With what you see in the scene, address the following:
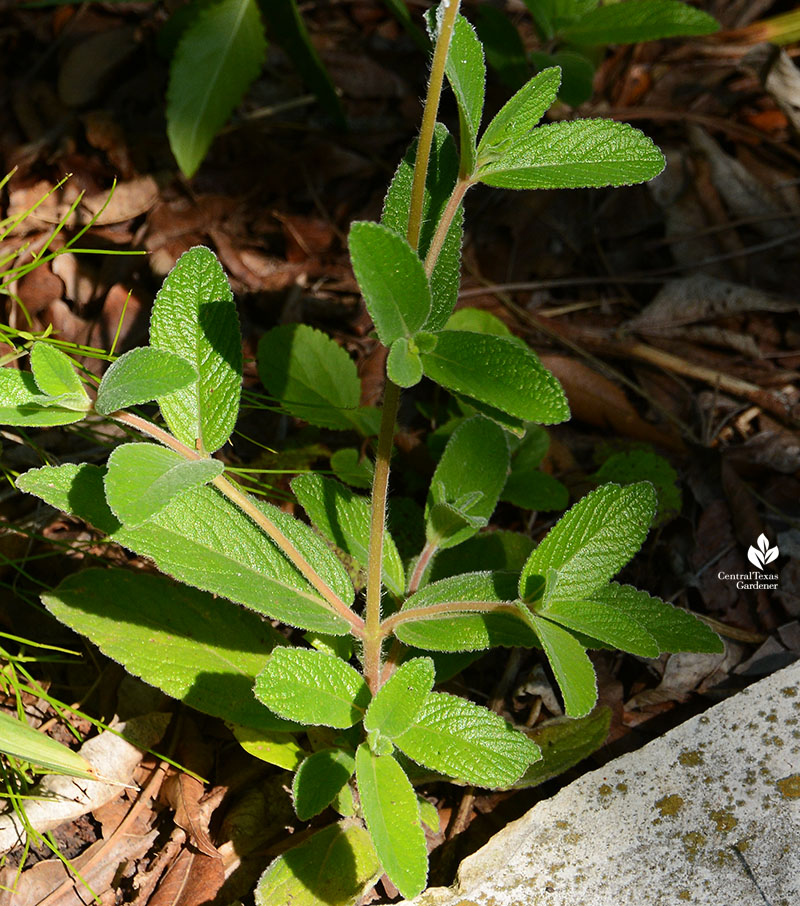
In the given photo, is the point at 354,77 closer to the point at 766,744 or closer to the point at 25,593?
the point at 25,593

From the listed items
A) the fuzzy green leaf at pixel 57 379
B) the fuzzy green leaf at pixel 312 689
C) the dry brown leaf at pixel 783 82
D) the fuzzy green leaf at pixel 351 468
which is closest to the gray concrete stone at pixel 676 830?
the fuzzy green leaf at pixel 312 689

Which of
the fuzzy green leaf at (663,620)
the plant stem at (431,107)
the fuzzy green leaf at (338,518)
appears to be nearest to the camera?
the plant stem at (431,107)

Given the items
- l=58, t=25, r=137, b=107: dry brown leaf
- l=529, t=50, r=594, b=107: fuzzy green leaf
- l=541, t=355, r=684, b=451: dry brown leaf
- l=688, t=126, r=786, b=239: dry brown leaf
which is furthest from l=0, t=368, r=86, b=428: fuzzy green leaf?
l=688, t=126, r=786, b=239: dry brown leaf

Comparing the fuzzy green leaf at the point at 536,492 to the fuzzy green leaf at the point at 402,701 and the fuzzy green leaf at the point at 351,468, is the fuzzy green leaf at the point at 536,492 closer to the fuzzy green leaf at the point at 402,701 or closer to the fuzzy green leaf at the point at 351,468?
the fuzzy green leaf at the point at 351,468

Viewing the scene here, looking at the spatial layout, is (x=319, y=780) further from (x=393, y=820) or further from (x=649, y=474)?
(x=649, y=474)

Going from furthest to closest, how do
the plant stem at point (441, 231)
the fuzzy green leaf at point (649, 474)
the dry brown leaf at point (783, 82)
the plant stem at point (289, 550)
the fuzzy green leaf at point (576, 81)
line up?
the dry brown leaf at point (783, 82) → the fuzzy green leaf at point (576, 81) → the fuzzy green leaf at point (649, 474) → the plant stem at point (289, 550) → the plant stem at point (441, 231)

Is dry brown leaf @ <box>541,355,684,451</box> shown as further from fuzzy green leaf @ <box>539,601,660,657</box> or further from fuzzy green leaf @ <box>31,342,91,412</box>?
fuzzy green leaf @ <box>31,342,91,412</box>
